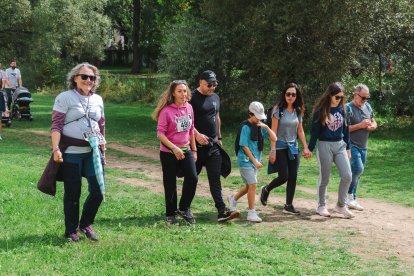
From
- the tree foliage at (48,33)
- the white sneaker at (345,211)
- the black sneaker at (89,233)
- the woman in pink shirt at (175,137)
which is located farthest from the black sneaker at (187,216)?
the tree foliage at (48,33)

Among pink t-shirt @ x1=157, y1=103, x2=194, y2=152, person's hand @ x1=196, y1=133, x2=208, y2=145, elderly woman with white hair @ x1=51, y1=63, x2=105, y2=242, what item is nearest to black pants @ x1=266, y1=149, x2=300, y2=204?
person's hand @ x1=196, y1=133, x2=208, y2=145

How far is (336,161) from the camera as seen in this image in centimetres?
885

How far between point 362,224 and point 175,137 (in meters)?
2.89

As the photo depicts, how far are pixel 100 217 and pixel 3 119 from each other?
13378 millimetres

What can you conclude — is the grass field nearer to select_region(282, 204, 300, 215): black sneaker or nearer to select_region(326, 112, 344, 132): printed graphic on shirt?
select_region(282, 204, 300, 215): black sneaker

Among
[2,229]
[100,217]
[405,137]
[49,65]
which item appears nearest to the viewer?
[2,229]

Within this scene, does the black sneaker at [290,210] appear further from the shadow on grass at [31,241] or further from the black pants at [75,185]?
the shadow on grass at [31,241]

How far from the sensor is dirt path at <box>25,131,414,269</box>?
23.3 feet

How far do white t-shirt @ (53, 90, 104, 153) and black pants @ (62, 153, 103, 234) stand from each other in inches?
4.3

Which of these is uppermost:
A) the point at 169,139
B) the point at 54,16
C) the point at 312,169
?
the point at 54,16

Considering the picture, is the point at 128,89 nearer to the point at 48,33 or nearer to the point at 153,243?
the point at 48,33

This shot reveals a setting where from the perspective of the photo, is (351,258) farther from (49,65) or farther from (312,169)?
(49,65)

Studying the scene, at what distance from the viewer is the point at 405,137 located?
19203 mm

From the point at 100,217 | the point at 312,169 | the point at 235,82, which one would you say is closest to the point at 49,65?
the point at 235,82
